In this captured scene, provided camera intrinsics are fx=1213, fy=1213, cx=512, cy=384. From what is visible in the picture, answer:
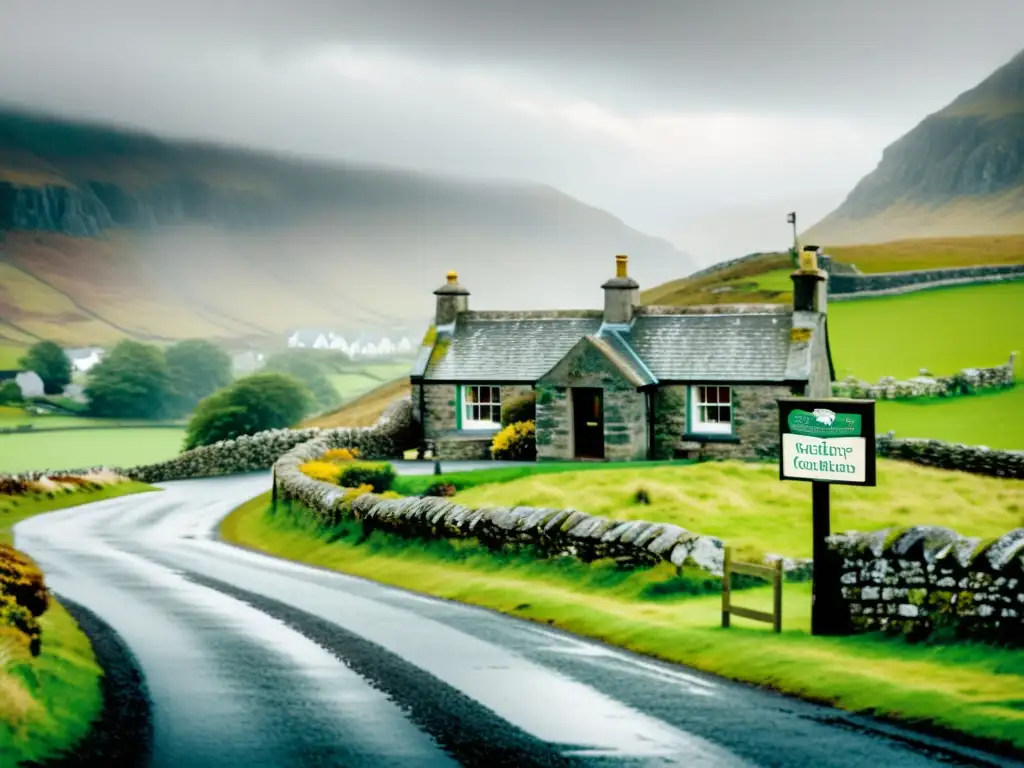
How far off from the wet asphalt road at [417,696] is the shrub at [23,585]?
1445mm

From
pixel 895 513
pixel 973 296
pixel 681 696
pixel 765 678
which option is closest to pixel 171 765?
pixel 681 696

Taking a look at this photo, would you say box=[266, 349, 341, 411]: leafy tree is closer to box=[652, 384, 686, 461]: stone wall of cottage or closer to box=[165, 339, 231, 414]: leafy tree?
box=[165, 339, 231, 414]: leafy tree

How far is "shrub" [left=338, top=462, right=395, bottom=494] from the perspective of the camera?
3158 centimetres

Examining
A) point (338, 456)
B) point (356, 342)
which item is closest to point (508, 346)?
point (338, 456)

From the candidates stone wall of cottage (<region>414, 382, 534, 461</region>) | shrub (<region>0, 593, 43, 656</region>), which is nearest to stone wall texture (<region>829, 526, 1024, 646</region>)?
shrub (<region>0, 593, 43, 656</region>)

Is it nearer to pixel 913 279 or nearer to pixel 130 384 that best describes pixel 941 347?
pixel 913 279

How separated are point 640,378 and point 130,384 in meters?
63.7

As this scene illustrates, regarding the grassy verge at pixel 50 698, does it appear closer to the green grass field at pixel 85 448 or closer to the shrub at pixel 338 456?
the shrub at pixel 338 456

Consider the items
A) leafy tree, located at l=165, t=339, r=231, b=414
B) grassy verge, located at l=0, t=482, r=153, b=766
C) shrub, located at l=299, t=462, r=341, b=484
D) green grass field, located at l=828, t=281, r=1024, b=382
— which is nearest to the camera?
grassy verge, located at l=0, t=482, r=153, b=766

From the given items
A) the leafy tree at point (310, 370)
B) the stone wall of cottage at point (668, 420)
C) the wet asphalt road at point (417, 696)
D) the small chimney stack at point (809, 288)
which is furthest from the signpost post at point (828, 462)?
the leafy tree at point (310, 370)

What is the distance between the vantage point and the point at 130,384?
93.2 metres

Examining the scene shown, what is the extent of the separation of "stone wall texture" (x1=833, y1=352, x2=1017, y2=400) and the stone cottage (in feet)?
16.0

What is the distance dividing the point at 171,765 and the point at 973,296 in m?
62.3

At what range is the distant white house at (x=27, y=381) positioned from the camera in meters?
88.6
